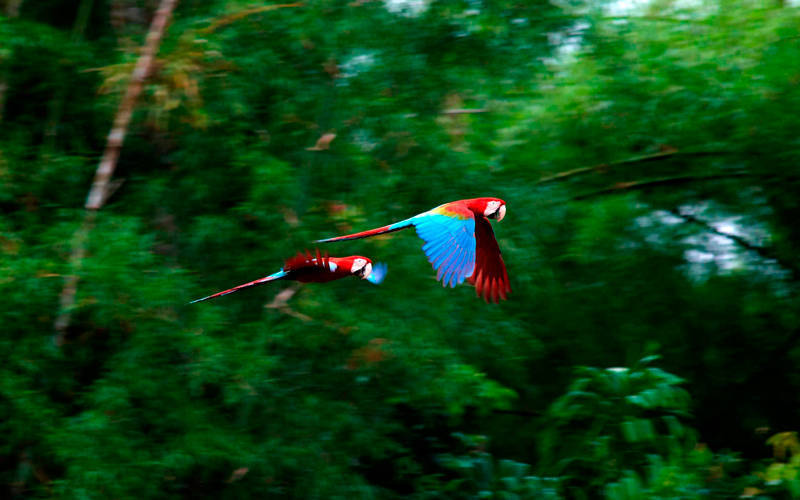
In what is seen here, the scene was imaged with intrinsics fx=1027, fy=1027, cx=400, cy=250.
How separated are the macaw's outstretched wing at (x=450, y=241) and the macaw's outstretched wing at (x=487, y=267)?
0.07 metres

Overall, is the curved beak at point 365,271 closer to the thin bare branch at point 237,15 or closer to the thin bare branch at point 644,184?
the thin bare branch at point 237,15

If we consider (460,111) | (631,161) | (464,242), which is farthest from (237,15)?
(464,242)

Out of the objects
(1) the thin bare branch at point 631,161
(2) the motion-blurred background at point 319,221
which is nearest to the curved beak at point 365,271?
(2) the motion-blurred background at point 319,221

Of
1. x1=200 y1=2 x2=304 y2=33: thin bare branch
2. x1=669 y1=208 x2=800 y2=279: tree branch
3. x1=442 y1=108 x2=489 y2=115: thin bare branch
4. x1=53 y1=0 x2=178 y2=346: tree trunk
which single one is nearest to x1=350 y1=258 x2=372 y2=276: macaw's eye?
x1=53 y1=0 x2=178 y2=346: tree trunk

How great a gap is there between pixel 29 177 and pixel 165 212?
1.73 feet

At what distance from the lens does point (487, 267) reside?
1.84 metres

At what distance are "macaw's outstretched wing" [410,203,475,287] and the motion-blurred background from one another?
205 cm

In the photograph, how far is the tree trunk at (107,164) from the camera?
360 cm

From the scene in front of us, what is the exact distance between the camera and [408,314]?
4.04 meters

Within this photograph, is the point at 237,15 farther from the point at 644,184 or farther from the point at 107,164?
the point at 644,184

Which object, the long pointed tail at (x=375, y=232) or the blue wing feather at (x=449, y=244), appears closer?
the long pointed tail at (x=375, y=232)

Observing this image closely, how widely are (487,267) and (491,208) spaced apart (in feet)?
0.49

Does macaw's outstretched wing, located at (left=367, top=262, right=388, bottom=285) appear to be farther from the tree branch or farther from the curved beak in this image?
the tree branch

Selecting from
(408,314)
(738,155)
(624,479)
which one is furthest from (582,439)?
(738,155)
